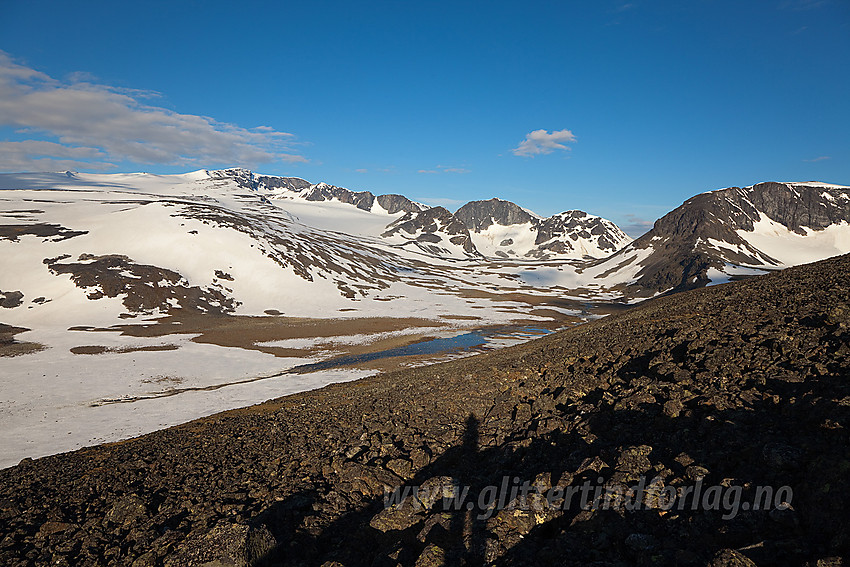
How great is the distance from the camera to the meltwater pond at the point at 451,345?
2245 inches

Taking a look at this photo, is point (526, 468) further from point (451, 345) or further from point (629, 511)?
point (451, 345)

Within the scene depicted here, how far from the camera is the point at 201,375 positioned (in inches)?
1912

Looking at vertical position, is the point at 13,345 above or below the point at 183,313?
below

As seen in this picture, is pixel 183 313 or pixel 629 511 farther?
pixel 183 313

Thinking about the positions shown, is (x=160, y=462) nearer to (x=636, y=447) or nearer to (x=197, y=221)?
(x=636, y=447)

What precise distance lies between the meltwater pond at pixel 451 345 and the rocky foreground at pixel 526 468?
30555mm

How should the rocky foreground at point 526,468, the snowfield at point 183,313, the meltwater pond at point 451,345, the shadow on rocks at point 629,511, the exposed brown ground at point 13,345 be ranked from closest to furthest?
the shadow on rocks at point 629,511 → the rocky foreground at point 526,468 → the snowfield at point 183,313 → the exposed brown ground at point 13,345 → the meltwater pond at point 451,345

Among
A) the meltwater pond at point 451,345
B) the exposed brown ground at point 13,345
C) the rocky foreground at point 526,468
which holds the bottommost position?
the meltwater pond at point 451,345

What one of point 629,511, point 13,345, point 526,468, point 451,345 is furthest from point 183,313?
point 629,511

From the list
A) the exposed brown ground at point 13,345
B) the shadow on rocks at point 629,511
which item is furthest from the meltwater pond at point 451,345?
the shadow on rocks at point 629,511

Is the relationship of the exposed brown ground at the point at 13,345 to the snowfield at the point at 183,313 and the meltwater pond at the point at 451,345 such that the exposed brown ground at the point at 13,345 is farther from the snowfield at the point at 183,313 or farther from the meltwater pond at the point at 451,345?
the meltwater pond at the point at 451,345

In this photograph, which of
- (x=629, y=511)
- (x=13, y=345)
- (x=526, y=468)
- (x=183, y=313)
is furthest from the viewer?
(x=183, y=313)

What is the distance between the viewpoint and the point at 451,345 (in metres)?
70.8

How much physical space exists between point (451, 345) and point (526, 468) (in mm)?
56449
